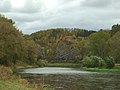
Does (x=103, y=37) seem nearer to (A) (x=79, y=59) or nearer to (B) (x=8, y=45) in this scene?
(A) (x=79, y=59)

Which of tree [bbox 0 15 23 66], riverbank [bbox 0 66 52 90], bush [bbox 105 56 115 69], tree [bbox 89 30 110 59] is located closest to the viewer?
riverbank [bbox 0 66 52 90]

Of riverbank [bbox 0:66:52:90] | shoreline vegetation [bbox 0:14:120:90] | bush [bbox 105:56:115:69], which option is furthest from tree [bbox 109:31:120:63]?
riverbank [bbox 0:66:52:90]

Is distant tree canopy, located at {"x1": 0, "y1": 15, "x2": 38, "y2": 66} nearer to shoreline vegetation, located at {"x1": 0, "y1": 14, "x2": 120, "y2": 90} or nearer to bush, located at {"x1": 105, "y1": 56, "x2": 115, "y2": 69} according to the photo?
shoreline vegetation, located at {"x1": 0, "y1": 14, "x2": 120, "y2": 90}

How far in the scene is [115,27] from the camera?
165 m

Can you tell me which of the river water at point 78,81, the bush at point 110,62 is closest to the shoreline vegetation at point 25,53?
the bush at point 110,62

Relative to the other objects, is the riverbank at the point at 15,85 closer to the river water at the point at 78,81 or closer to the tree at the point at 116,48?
the river water at the point at 78,81

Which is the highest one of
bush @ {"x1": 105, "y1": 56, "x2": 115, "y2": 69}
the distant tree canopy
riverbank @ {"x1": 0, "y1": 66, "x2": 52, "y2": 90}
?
the distant tree canopy

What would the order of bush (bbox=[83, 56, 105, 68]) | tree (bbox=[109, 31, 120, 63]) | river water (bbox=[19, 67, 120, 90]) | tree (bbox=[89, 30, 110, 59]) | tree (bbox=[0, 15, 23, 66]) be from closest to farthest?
1. river water (bbox=[19, 67, 120, 90])
2. tree (bbox=[0, 15, 23, 66])
3. bush (bbox=[83, 56, 105, 68])
4. tree (bbox=[109, 31, 120, 63])
5. tree (bbox=[89, 30, 110, 59])

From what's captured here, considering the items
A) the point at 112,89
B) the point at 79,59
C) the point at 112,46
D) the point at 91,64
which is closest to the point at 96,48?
the point at 112,46

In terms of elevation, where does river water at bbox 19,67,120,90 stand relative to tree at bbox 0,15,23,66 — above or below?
below

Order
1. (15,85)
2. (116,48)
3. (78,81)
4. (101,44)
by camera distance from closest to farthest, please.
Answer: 1. (15,85)
2. (78,81)
3. (116,48)
4. (101,44)

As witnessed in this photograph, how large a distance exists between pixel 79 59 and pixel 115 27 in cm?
3994

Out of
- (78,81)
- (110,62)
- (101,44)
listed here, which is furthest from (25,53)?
(101,44)

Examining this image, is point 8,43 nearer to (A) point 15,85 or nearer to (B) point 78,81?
(B) point 78,81
